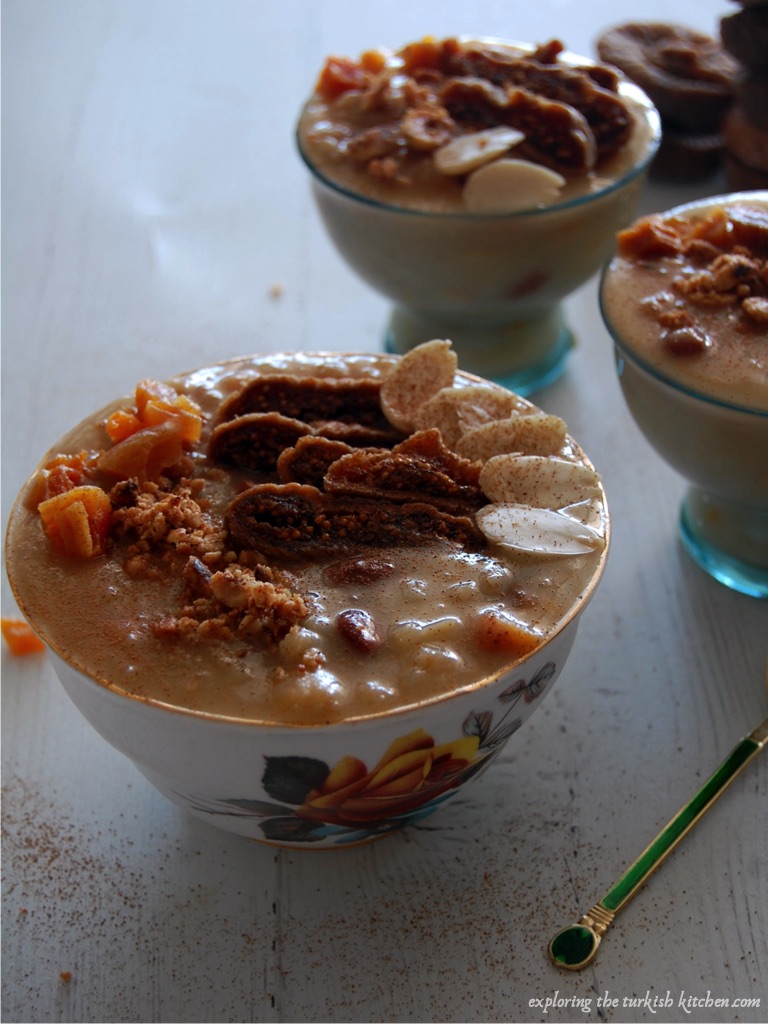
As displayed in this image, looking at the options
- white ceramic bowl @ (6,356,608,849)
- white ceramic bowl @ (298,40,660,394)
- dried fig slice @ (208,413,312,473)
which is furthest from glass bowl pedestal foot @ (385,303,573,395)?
white ceramic bowl @ (6,356,608,849)

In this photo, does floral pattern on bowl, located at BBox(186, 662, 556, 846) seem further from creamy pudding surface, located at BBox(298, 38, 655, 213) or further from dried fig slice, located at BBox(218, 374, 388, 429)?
creamy pudding surface, located at BBox(298, 38, 655, 213)

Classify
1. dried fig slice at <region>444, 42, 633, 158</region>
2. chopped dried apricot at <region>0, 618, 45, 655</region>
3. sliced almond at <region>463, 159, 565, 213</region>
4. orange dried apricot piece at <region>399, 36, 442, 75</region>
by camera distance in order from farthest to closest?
1. orange dried apricot piece at <region>399, 36, 442, 75</region>
2. dried fig slice at <region>444, 42, 633, 158</region>
3. sliced almond at <region>463, 159, 565, 213</region>
4. chopped dried apricot at <region>0, 618, 45, 655</region>

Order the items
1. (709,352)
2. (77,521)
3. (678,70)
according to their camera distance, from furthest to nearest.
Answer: (678,70) → (709,352) → (77,521)

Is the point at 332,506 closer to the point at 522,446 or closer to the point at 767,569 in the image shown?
the point at 522,446

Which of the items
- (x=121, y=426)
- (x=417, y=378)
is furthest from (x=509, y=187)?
(x=121, y=426)

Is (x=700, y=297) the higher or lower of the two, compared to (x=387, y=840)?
higher

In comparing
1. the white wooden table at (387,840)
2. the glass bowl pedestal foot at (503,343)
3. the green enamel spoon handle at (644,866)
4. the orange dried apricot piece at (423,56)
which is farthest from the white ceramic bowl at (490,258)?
the green enamel spoon handle at (644,866)

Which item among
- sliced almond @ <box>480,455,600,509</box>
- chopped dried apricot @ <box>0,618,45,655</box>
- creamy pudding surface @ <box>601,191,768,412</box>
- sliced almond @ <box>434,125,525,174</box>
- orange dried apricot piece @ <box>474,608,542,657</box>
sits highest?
sliced almond @ <box>434,125,525,174</box>

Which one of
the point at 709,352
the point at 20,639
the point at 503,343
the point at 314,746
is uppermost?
the point at 709,352

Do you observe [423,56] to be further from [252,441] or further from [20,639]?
[20,639]
